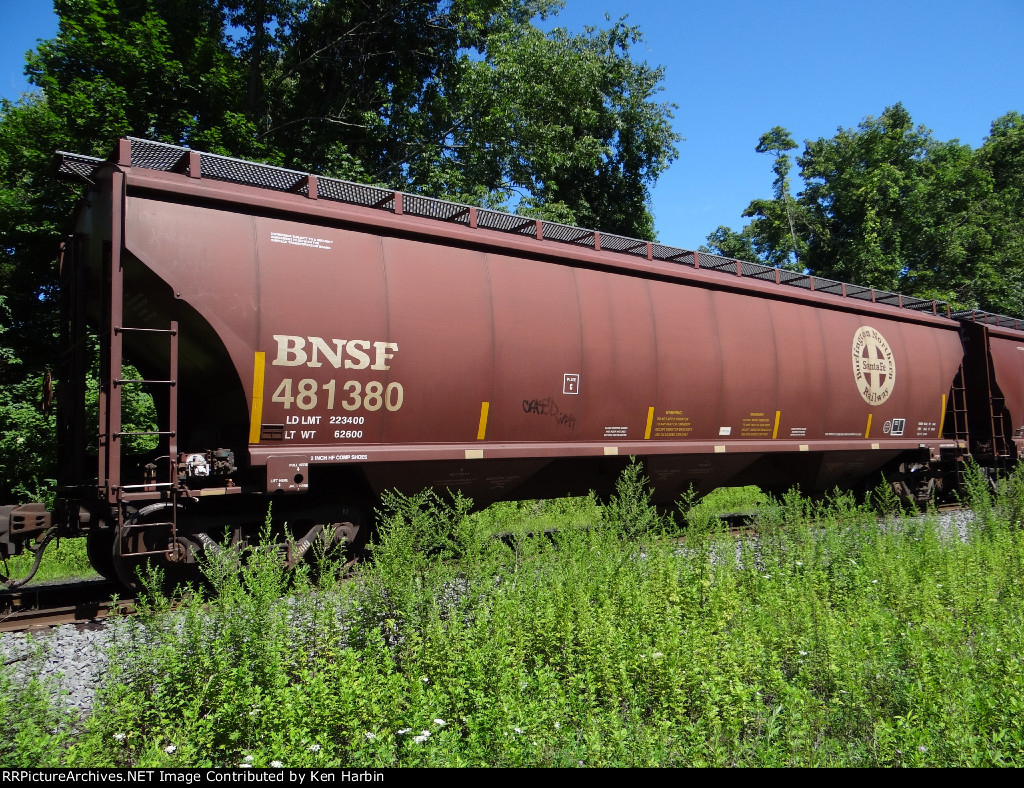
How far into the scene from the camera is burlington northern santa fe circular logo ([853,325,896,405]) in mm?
11648

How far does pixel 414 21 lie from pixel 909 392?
16.7m

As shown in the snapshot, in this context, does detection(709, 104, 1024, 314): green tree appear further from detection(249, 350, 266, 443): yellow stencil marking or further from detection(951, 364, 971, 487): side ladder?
detection(249, 350, 266, 443): yellow stencil marking

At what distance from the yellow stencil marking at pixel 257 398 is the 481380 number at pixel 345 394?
0.13 m

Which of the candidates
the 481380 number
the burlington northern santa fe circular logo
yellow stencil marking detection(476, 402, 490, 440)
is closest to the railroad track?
the 481380 number

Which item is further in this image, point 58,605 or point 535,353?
point 535,353

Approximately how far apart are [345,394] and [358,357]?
1.30 feet

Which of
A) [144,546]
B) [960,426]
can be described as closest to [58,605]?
[144,546]

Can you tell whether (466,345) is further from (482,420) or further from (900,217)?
(900,217)

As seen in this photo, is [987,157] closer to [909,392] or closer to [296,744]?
[909,392]

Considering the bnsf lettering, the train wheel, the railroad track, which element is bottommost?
the railroad track

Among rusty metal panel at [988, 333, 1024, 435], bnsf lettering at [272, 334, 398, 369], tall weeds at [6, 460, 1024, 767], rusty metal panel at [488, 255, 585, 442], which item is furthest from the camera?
rusty metal panel at [988, 333, 1024, 435]

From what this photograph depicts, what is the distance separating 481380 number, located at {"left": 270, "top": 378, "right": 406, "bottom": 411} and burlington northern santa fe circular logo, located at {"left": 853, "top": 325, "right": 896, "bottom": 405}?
8641 millimetres

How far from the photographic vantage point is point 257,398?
6.12m
